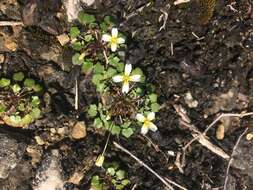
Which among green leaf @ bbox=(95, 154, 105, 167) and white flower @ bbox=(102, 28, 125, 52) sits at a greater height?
white flower @ bbox=(102, 28, 125, 52)

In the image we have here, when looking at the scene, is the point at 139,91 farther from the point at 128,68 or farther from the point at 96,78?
the point at 96,78

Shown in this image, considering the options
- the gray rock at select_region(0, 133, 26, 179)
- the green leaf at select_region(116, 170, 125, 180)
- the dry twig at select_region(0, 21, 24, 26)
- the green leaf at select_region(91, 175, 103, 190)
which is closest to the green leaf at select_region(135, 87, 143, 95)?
the green leaf at select_region(116, 170, 125, 180)

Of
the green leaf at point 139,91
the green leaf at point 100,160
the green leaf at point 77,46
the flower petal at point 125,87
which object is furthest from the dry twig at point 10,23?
the green leaf at point 100,160

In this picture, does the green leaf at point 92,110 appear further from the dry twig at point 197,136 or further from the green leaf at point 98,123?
the dry twig at point 197,136

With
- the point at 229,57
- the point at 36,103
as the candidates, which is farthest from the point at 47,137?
the point at 229,57

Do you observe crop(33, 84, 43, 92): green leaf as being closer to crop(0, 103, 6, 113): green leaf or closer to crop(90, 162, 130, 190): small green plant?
crop(0, 103, 6, 113): green leaf

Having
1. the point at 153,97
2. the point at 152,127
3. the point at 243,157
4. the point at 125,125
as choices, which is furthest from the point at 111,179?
the point at 243,157
